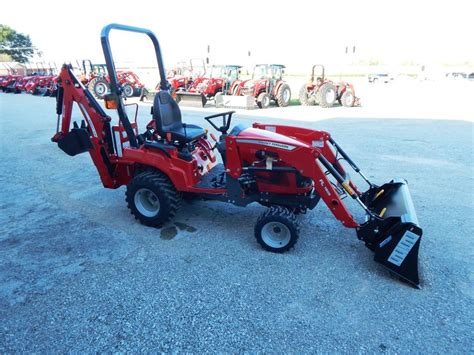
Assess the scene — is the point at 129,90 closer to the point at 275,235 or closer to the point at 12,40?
the point at 275,235

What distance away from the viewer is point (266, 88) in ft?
46.6

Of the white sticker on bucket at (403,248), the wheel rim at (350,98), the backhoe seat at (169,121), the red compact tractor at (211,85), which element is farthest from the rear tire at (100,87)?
the white sticker on bucket at (403,248)

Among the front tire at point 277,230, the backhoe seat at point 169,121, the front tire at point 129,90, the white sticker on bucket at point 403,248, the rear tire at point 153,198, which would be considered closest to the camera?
the white sticker on bucket at point 403,248

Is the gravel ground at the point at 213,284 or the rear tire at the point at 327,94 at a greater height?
the rear tire at the point at 327,94

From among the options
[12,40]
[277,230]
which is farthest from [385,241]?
[12,40]

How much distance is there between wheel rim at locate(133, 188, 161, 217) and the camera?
362 centimetres

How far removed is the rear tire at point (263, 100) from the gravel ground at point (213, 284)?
9.83m

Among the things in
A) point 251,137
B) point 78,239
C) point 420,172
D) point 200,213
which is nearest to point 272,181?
point 251,137

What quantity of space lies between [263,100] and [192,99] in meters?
3.08

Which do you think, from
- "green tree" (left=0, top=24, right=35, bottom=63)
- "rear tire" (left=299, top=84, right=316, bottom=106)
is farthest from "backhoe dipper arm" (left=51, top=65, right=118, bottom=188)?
"green tree" (left=0, top=24, right=35, bottom=63)

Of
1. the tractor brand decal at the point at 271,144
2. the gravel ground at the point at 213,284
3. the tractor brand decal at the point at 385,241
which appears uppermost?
the tractor brand decal at the point at 271,144

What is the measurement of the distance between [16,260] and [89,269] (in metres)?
0.74

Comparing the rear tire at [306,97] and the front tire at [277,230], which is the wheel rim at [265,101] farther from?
the front tire at [277,230]

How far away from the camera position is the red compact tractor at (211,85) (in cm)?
1421
